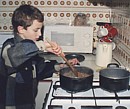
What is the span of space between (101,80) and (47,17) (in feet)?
3.42

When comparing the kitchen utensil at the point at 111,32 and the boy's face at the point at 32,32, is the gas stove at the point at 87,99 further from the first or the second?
the kitchen utensil at the point at 111,32

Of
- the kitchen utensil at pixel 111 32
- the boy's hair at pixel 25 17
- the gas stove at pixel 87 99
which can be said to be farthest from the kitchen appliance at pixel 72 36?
the gas stove at pixel 87 99

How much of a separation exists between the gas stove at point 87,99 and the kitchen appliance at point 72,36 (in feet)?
2.28

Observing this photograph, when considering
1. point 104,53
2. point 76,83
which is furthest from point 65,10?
point 76,83

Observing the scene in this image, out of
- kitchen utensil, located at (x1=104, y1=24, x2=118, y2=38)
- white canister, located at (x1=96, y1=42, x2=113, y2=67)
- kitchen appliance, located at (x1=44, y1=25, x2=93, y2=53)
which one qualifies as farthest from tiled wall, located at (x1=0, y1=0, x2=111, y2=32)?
white canister, located at (x1=96, y1=42, x2=113, y2=67)

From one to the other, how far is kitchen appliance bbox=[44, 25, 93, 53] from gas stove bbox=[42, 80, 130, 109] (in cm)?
70

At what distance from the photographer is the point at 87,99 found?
1161 millimetres

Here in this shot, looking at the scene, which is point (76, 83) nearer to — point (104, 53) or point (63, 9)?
point (104, 53)

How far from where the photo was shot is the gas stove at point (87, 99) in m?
1.10

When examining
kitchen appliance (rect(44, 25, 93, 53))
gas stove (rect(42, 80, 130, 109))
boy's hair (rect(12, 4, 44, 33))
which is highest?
boy's hair (rect(12, 4, 44, 33))

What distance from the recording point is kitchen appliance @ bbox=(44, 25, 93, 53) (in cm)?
192

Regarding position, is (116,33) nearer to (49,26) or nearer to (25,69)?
(49,26)

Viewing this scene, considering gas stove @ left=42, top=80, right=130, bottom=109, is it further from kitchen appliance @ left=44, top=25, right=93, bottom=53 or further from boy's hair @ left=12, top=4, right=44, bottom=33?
kitchen appliance @ left=44, top=25, right=93, bottom=53

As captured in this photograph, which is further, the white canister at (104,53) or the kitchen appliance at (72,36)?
the kitchen appliance at (72,36)
